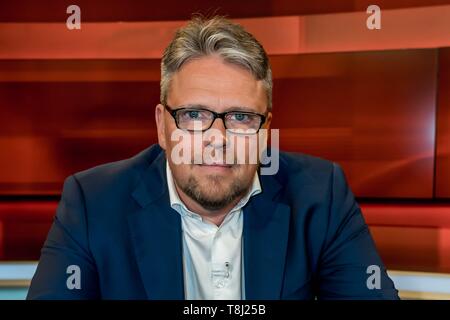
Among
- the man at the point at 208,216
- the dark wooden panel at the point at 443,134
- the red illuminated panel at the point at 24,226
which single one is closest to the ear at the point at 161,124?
the man at the point at 208,216

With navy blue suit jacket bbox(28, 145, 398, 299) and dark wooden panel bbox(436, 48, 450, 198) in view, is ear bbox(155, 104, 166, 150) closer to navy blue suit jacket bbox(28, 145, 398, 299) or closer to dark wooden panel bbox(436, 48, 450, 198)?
navy blue suit jacket bbox(28, 145, 398, 299)

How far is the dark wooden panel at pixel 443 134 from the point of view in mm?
1190

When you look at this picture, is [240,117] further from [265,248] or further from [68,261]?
[68,261]

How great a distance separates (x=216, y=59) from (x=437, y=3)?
1.85 ft

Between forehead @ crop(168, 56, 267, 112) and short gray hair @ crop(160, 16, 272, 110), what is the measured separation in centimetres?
1

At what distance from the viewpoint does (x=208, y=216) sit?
1.12 m

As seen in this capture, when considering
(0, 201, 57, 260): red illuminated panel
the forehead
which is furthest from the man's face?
(0, 201, 57, 260): red illuminated panel

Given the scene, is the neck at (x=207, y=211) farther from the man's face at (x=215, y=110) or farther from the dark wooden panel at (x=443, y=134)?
the dark wooden panel at (x=443, y=134)

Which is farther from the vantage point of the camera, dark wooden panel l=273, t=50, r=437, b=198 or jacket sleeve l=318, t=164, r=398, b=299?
dark wooden panel l=273, t=50, r=437, b=198

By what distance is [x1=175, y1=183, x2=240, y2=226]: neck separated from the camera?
108 cm

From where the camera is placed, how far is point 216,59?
101 centimetres

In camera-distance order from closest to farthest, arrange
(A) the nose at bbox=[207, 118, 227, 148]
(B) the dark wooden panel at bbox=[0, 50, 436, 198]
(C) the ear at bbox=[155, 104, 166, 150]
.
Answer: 1. (A) the nose at bbox=[207, 118, 227, 148]
2. (C) the ear at bbox=[155, 104, 166, 150]
3. (B) the dark wooden panel at bbox=[0, 50, 436, 198]
